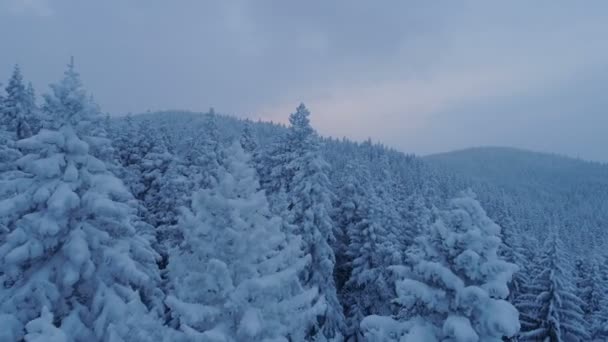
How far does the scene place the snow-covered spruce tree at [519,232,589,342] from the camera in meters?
21.5

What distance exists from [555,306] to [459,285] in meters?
15.6

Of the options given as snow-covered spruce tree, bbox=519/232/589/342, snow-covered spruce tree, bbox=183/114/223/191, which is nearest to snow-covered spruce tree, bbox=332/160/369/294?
snow-covered spruce tree, bbox=183/114/223/191

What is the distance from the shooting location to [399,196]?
170ft

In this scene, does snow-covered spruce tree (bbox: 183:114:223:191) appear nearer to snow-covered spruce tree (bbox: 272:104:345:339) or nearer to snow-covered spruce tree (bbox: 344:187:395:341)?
snow-covered spruce tree (bbox: 272:104:345:339)

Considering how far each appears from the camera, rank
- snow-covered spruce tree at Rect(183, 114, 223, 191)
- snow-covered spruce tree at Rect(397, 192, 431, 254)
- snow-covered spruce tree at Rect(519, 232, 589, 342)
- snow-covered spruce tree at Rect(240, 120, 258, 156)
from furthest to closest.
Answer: snow-covered spruce tree at Rect(240, 120, 258, 156)
snow-covered spruce tree at Rect(397, 192, 431, 254)
snow-covered spruce tree at Rect(183, 114, 223, 191)
snow-covered spruce tree at Rect(519, 232, 589, 342)

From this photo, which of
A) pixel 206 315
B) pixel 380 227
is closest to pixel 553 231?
pixel 380 227

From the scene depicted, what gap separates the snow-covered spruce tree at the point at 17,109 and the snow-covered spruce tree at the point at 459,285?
2686cm

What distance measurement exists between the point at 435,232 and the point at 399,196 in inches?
1638

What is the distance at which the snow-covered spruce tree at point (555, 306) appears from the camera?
21.5 m

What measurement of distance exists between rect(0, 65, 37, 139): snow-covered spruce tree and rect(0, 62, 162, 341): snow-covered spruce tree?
19.1 meters

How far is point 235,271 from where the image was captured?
9992 mm

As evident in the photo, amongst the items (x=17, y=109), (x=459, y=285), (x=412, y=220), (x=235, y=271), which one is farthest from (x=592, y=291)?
(x=17, y=109)

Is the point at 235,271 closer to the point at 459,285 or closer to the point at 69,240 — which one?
the point at 69,240

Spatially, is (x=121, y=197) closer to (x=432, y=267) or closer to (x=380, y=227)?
(x=432, y=267)
